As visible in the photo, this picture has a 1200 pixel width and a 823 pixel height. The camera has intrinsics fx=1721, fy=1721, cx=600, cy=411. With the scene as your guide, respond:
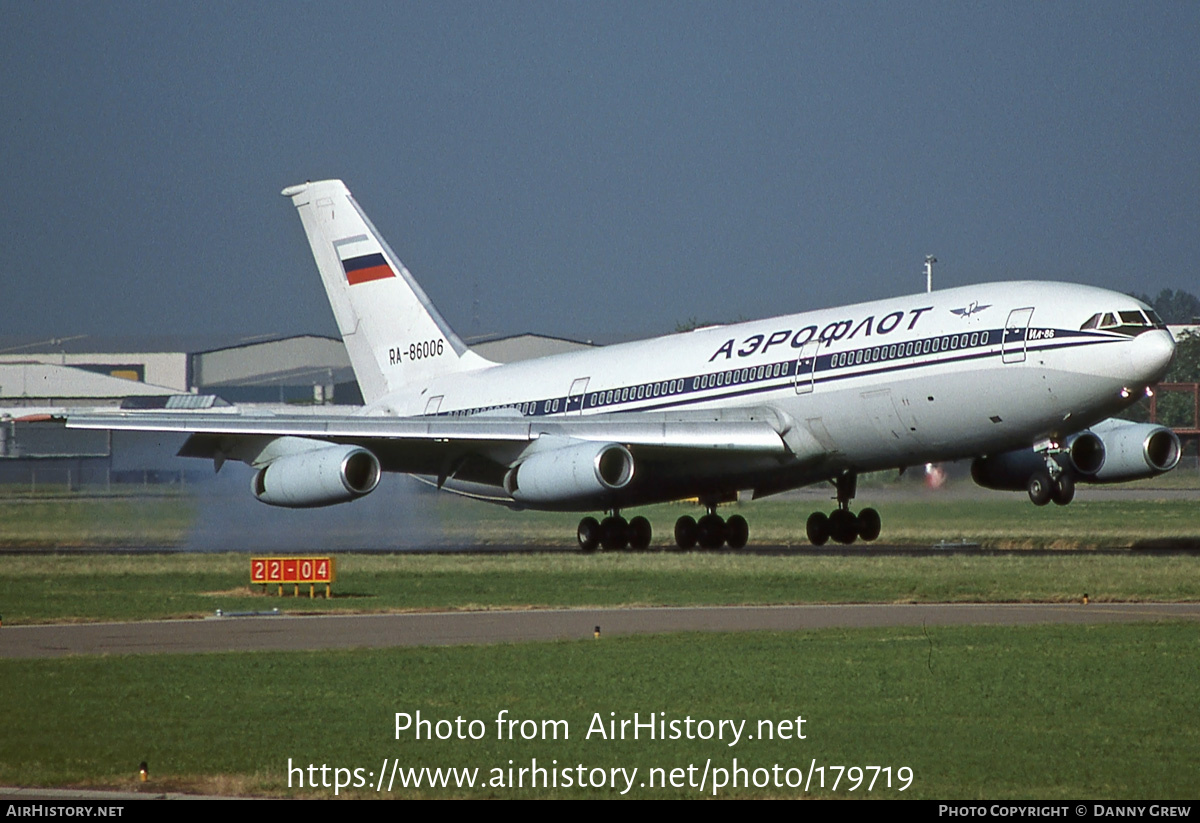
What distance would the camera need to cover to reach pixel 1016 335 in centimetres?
3181

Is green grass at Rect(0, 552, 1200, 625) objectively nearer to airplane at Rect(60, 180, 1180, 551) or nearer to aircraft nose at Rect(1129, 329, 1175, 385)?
airplane at Rect(60, 180, 1180, 551)

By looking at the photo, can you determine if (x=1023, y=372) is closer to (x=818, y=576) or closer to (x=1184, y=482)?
(x=818, y=576)

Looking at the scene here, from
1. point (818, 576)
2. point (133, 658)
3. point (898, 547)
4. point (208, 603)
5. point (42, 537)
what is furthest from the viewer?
point (42, 537)

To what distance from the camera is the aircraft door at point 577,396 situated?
39969 mm

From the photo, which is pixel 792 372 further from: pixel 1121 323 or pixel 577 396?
pixel 1121 323

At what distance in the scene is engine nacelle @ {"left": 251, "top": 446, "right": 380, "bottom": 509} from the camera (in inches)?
1417

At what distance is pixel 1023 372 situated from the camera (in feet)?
104

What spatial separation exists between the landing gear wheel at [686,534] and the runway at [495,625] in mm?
13281

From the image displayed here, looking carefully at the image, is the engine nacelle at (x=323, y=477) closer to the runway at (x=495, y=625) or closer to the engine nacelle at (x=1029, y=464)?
the runway at (x=495, y=625)

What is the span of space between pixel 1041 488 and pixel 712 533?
8.79 metres

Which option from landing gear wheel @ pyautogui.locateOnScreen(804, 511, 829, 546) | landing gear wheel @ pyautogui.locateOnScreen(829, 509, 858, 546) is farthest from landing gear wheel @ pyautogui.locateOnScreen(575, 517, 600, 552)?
landing gear wheel @ pyautogui.locateOnScreen(829, 509, 858, 546)

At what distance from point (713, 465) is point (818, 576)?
20.9ft

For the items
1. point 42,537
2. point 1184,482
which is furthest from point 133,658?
point 1184,482

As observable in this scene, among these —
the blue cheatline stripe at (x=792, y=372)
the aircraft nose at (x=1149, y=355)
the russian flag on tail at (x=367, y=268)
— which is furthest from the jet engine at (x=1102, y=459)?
the russian flag on tail at (x=367, y=268)
